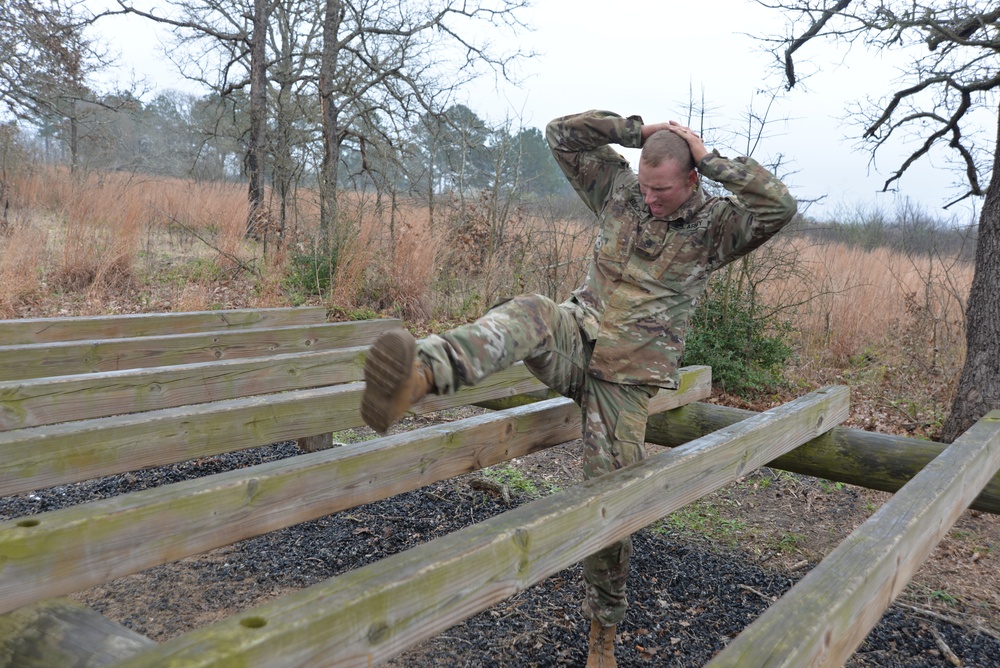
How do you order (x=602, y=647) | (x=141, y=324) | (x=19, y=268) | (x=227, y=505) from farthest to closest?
(x=19, y=268) → (x=141, y=324) → (x=602, y=647) → (x=227, y=505)

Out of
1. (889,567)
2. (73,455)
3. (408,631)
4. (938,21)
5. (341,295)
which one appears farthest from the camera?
(341,295)

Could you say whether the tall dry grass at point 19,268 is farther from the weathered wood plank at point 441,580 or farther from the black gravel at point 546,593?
the weathered wood plank at point 441,580

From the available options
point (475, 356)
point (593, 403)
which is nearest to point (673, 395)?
point (593, 403)

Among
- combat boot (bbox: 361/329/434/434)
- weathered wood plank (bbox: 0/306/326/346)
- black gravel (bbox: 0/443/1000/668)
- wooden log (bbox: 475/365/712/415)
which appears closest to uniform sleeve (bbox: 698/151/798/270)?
wooden log (bbox: 475/365/712/415)

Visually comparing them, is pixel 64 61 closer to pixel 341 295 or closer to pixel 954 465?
pixel 341 295

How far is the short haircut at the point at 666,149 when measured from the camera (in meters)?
2.67

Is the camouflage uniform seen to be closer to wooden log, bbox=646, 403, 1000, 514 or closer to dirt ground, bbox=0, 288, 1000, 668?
dirt ground, bbox=0, 288, 1000, 668

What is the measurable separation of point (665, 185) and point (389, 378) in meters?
1.36

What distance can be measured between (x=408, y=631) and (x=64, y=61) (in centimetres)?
1379

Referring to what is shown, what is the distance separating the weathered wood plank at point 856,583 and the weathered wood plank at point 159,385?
9.21 feet

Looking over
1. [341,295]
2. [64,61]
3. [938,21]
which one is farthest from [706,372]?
[64,61]

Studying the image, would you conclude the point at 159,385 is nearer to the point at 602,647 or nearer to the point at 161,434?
the point at 161,434

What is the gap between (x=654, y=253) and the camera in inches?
111

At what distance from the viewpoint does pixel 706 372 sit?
4121mm
